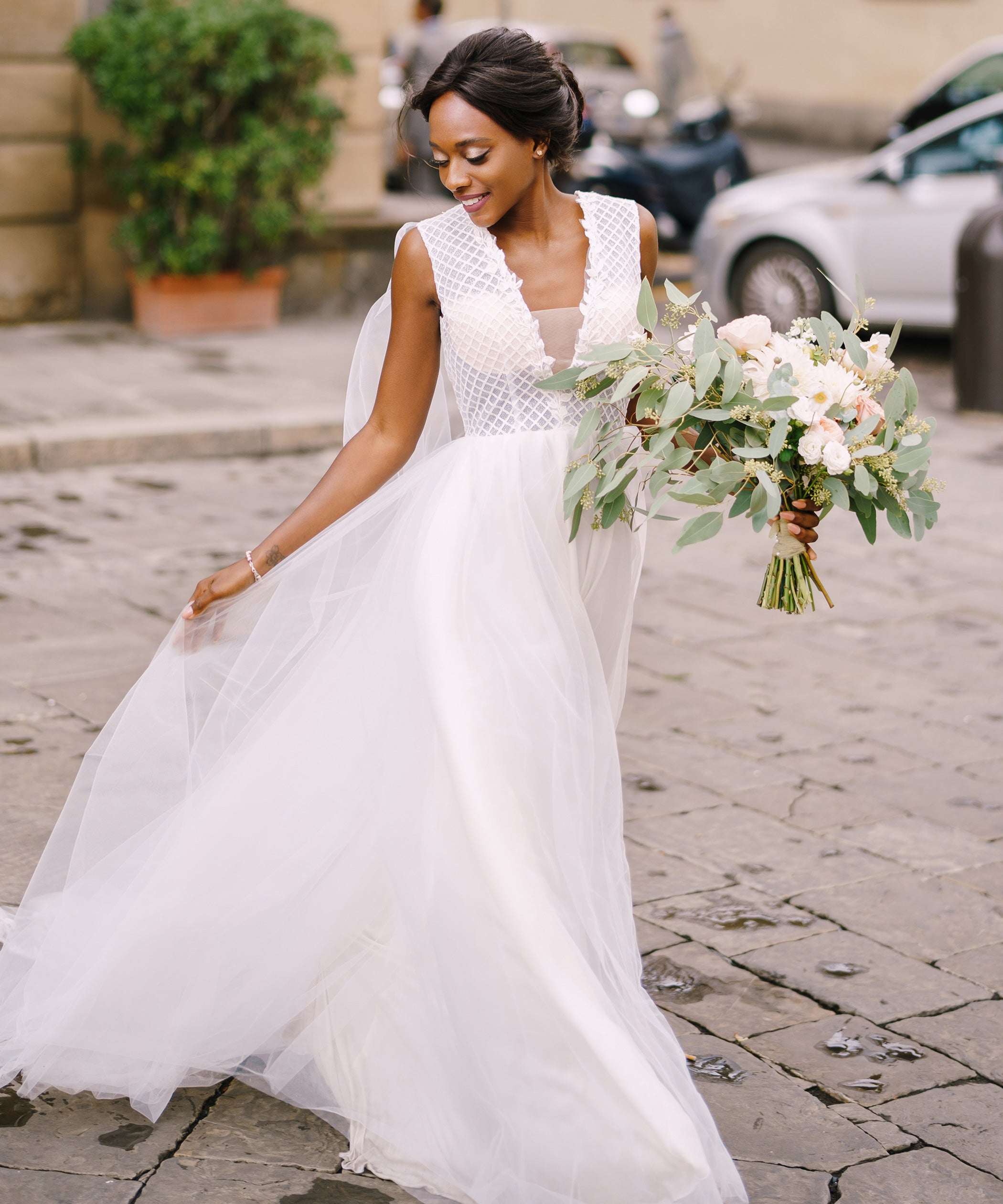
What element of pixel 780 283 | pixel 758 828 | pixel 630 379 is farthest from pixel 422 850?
pixel 780 283

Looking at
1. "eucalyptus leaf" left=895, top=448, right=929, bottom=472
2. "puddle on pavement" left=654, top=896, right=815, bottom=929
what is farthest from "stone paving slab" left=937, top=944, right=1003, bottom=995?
"eucalyptus leaf" left=895, top=448, right=929, bottom=472

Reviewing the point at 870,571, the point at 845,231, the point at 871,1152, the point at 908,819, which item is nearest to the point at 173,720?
the point at 871,1152

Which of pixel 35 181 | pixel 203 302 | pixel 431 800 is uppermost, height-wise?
pixel 35 181

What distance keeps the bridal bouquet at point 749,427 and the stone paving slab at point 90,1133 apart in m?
1.22

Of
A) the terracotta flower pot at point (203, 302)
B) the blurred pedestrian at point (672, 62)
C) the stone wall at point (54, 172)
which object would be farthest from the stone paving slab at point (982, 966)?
the blurred pedestrian at point (672, 62)

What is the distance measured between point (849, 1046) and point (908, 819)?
1.24m

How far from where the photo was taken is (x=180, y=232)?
1048cm

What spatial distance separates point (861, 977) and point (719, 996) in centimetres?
33

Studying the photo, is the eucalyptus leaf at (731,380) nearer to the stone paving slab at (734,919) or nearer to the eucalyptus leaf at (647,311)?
the eucalyptus leaf at (647,311)

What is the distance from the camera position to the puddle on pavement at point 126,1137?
110 inches

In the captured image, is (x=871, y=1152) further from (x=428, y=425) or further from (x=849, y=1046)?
(x=428, y=425)

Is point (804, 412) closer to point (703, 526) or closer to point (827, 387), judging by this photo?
point (827, 387)

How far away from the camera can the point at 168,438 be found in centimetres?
815

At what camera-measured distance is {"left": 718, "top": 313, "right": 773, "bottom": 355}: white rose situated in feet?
9.15
